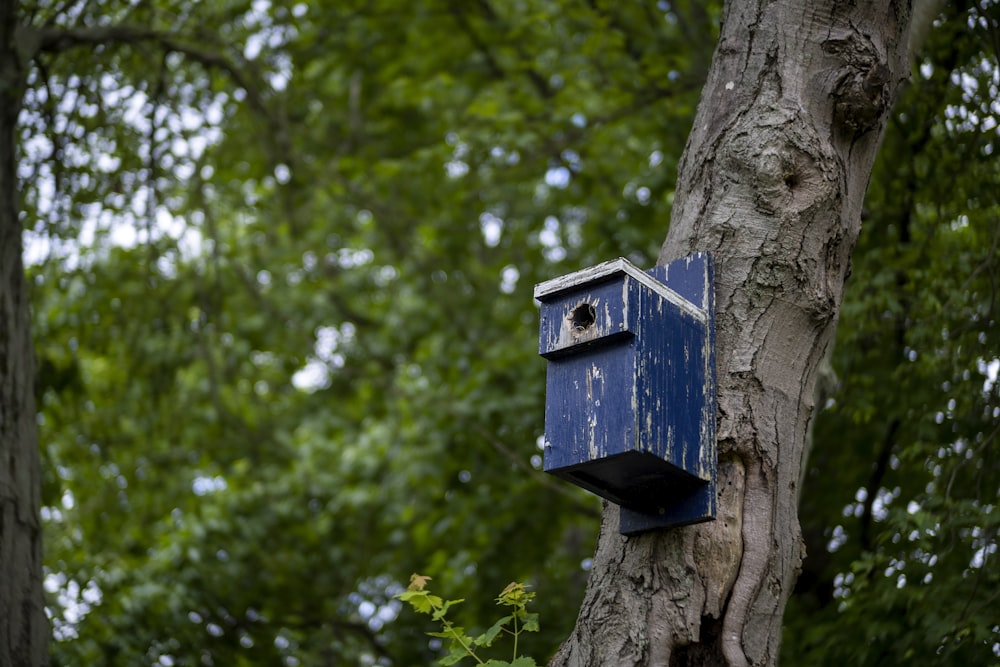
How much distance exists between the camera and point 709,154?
271 cm

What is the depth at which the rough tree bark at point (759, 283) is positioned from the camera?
90.0 inches

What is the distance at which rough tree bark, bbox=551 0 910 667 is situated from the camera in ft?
7.50

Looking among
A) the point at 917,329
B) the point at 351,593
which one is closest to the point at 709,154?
the point at 917,329

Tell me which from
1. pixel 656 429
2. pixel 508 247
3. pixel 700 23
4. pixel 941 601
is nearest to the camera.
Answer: pixel 656 429

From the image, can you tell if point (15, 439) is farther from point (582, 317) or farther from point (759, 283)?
point (759, 283)

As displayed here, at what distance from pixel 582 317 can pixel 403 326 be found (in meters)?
6.07

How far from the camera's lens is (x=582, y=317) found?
2.52 m

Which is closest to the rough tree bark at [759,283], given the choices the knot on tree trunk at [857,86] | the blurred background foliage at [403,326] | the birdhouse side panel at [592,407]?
the knot on tree trunk at [857,86]

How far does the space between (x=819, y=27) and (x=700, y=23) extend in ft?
11.1

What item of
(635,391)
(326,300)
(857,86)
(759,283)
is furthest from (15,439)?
(326,300)

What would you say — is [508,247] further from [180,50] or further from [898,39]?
[898,39]

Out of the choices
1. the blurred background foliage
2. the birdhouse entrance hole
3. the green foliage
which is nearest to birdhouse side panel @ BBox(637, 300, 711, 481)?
the birdhouse entrance hole

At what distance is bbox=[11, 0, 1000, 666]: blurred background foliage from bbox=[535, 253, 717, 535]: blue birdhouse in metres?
1.53

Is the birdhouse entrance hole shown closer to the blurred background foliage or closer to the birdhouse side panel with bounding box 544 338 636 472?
the birdhouse side panel with bounding box 544 338 636 472
